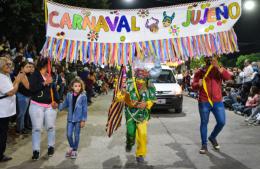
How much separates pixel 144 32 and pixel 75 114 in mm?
2136

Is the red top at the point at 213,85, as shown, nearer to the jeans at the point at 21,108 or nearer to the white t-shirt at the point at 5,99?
the white t-shirt at the point at 5,99

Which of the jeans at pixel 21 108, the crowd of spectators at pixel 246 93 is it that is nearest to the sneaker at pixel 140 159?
the jeans at pixel 21 108

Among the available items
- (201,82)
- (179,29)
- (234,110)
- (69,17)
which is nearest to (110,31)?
(69,17)

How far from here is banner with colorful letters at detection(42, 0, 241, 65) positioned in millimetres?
6418

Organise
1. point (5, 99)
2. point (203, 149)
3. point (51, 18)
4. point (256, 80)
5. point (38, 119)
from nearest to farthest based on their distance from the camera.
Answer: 1. point (51, 18)
2. point (5, 99)
3. point (38, 119)
4. point (203, 149)
5. point (256, 80)

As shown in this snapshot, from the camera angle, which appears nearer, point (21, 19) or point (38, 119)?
point (38, 119)

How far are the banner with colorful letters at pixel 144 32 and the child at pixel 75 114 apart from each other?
4.53 feet

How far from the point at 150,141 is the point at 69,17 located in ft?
12.8

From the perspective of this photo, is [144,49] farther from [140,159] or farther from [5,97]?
[5,97]

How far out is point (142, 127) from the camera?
22.7 ft

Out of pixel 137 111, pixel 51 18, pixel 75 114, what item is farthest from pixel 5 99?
pixel 137 111

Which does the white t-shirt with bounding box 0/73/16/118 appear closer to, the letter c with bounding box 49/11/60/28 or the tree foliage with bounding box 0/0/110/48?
the letter c with bounding box 49/11/60/28

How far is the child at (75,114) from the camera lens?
7.56 m

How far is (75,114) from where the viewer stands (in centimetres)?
757
